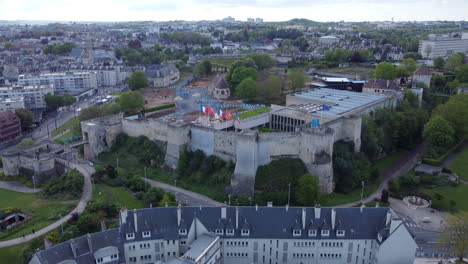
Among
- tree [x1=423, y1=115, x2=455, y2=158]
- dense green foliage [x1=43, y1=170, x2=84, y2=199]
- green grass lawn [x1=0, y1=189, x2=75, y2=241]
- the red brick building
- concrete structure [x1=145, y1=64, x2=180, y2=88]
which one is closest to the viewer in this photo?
green grass lawn [x1=0, y1=189, x2=75, y2=241]

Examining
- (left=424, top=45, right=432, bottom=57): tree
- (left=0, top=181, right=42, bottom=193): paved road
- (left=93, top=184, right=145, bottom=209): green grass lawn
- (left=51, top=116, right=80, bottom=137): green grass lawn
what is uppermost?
(left=424, top=45, right=432, bottom=57): tree

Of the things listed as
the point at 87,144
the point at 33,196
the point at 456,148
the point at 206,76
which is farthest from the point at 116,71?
the point at 456,148

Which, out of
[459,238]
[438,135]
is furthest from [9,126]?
[438,135]

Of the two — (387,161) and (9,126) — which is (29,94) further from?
(387,161)

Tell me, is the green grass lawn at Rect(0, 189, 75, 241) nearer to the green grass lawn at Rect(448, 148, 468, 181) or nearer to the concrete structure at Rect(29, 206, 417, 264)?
the concrete structure at Rect(29, 206, 417, 264)

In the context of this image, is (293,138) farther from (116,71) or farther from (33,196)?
(116,71)

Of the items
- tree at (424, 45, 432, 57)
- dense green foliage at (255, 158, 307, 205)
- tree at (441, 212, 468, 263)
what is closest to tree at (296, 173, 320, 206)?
dense green foliage at (255, 158, 307, 205)

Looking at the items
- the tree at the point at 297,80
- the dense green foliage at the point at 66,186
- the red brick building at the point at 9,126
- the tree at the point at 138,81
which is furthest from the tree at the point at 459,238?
the tree at the point at 138,81
